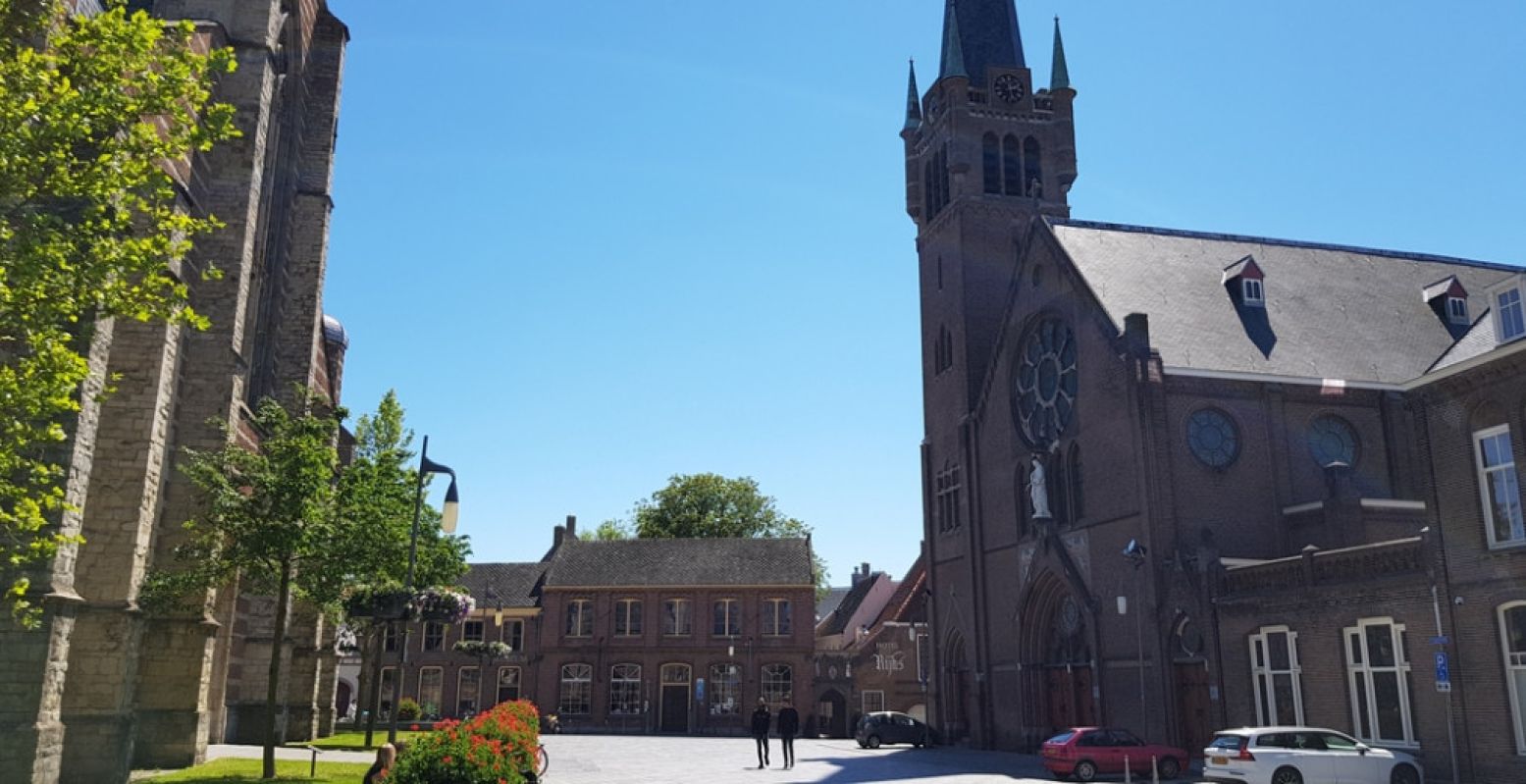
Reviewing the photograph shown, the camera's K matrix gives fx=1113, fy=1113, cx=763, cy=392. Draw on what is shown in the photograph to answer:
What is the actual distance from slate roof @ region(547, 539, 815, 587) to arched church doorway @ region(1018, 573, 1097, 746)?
81.2 feet

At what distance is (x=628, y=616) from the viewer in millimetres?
63250

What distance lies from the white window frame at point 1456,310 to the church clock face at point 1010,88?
62.0ft

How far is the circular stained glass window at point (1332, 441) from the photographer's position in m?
34.6

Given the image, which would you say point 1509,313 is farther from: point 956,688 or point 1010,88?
point 1010,88

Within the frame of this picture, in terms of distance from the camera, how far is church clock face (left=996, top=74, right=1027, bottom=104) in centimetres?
4922

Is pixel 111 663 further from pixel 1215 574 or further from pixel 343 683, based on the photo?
pixel 343 683

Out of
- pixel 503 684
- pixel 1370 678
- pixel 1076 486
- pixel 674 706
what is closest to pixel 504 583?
pixel 503 684

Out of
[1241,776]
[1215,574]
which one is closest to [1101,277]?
[1215,574]

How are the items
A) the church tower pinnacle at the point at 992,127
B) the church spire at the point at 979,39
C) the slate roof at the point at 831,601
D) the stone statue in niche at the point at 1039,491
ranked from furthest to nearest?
the slate roof at the point at 831,601 < the church spire at the point at 979,39 < the church tower pinnacle at the point at 992,127 < the stone statue in niche at the point at 1039,491

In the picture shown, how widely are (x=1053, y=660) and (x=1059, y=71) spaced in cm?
2698

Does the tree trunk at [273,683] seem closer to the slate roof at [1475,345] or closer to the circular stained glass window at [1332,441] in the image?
the slate roof at [1475,345]

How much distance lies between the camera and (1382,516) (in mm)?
32281

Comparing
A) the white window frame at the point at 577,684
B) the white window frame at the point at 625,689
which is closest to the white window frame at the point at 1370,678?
the white window frame at the point at 625,689

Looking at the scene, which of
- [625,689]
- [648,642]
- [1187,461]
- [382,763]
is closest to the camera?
[382,763]
